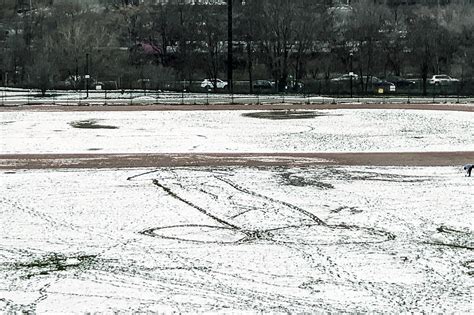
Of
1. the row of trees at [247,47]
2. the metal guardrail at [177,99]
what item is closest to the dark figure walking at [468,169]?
the metal guardrail at [177,99]

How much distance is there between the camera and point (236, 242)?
21172 mm

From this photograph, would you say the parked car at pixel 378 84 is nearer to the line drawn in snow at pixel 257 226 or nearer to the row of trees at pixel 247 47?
the row of trees at pixel 247 47

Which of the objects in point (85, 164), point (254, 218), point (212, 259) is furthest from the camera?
point (85, 164)

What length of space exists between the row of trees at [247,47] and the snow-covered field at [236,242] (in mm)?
64310

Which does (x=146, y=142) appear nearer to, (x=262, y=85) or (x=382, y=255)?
(x=382, y=255)

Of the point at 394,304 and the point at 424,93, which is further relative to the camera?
the point at 424,93

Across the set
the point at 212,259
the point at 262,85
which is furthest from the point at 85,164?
the point at 262,85

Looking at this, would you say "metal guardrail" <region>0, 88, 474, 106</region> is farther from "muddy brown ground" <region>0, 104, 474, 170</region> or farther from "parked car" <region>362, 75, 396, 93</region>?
"muddy brown ground" <region>0, 104, 474, 170</region>

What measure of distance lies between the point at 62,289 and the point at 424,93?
71667 millimetres

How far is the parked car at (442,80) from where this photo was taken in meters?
91.4

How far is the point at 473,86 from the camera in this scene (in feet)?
285

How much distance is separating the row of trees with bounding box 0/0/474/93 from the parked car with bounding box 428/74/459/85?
160 cm

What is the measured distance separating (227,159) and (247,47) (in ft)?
229

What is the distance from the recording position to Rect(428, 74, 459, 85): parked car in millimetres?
91387
